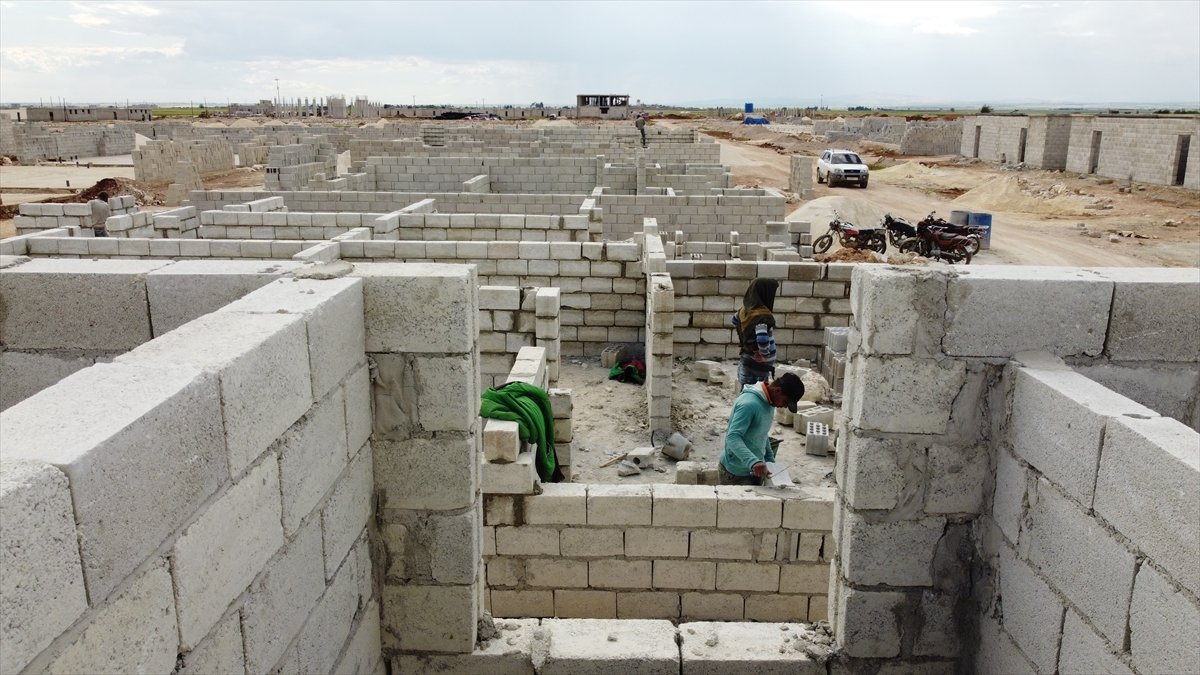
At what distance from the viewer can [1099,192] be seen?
3114 cm

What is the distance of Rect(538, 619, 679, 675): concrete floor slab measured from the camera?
3.90m

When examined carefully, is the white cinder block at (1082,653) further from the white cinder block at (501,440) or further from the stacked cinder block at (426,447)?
the white cinder block at (501,440)

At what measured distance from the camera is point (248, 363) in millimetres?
2354

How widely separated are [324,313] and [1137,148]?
A: 122 feet

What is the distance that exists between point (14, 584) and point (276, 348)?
3.82 feet

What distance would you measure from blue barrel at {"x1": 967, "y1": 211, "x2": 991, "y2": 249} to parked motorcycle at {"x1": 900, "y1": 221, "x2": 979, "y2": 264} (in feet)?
7.96

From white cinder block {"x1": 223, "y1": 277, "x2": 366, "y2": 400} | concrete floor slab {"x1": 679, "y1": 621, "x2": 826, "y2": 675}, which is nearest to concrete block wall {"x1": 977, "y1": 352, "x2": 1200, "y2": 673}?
concrete floor slab {"x1": 679, "y1": 621, "x2": 826, "y2": 675}

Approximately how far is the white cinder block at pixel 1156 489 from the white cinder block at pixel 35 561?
291 centimetres

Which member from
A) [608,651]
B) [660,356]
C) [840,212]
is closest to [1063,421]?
[608,651]

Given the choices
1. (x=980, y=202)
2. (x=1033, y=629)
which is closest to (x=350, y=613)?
(x=1033, y=629)

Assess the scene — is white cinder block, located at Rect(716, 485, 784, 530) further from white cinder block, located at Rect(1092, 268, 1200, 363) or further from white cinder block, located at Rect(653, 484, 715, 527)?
white cinder block, located at Rect(1092, 268, 1200, 363)

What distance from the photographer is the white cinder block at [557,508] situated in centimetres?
592

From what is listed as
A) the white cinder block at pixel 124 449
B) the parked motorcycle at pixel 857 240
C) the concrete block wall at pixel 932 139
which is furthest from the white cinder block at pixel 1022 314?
the concrete block wall at pixel 932 139

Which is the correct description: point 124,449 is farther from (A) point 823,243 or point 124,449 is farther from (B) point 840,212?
(B) point 840,212
